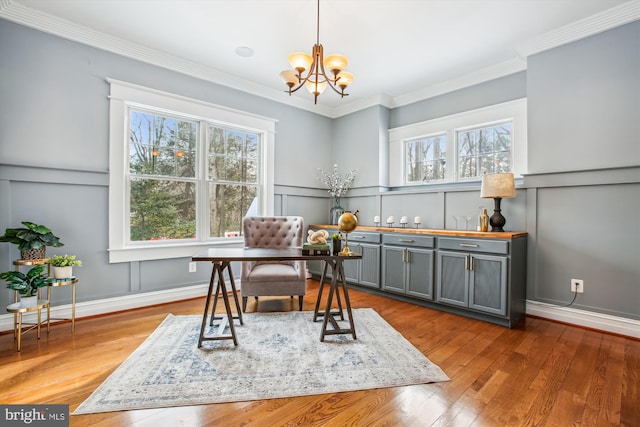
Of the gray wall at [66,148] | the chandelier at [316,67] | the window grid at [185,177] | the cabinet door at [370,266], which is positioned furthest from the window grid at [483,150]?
the gray wall at [66,148]

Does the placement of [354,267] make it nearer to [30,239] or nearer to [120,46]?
[30,239]

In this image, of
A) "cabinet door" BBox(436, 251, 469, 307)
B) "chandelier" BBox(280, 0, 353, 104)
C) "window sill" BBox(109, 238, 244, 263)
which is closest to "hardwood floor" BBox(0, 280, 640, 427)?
"cabinet door" BBox(436, 251, 469, 307)

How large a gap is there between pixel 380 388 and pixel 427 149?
11.2ft

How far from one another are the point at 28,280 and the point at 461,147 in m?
4.70

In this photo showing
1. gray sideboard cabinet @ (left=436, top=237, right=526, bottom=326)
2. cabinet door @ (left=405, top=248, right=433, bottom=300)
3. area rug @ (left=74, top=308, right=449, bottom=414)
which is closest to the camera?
area rug @ (left=74, top=308, right=449, bottom=414)

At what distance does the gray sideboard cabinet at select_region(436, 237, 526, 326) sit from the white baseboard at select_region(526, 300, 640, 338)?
0.17 metres

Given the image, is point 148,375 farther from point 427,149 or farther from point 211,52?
point 427,149

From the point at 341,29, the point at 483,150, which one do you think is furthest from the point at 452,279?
the point at 341,29

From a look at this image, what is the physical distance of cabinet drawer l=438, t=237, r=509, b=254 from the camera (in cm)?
284

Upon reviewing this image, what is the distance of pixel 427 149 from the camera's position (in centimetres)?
430

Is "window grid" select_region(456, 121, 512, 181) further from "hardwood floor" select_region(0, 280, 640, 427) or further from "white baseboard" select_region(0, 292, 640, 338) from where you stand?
"hardwood floor" select_region(0, 280, 640, 427)

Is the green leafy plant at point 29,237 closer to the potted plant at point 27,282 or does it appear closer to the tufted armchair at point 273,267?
the potted plant at point 27,282

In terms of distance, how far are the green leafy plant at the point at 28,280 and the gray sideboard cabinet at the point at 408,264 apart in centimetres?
332

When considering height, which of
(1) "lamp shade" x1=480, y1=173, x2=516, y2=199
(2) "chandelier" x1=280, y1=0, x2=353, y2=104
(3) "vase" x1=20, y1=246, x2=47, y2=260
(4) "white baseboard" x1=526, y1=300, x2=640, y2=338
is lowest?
(4) "white baseboard" x1=526, y1=300, x2=640, y2=338
